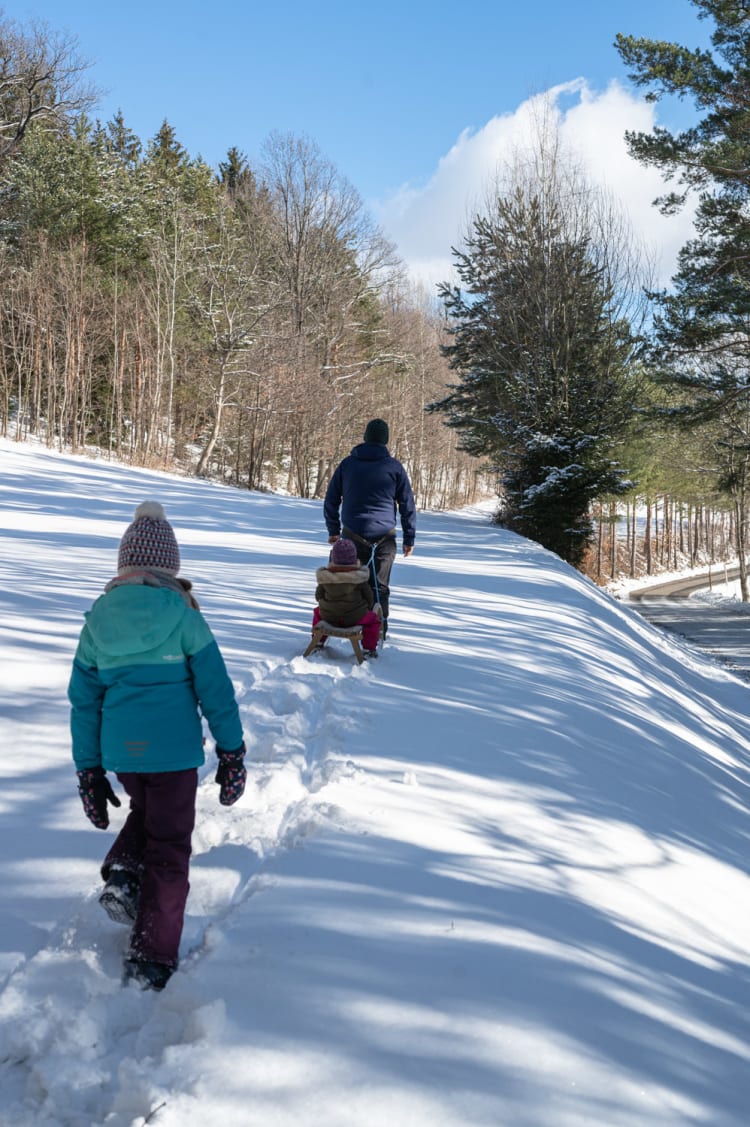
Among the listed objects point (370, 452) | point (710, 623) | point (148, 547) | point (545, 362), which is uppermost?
point (545, 362)

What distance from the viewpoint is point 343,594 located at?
6.08 metres

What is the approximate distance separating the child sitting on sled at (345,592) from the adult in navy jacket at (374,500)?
403 mm

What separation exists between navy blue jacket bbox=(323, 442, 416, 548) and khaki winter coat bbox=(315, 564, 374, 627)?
0.62 metres

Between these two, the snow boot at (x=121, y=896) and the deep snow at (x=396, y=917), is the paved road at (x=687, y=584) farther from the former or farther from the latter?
the snow boot at (x=121, y=896)

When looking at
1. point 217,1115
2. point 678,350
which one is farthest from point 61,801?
point 678,350

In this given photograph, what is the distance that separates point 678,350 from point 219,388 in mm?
17242

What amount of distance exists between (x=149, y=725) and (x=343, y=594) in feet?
12.0

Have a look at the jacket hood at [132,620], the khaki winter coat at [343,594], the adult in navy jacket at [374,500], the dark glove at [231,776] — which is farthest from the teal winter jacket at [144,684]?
the adult in navy jacket at [374,500]

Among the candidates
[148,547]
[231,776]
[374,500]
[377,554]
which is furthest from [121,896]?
[374,500]

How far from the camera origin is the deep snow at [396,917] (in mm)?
1996

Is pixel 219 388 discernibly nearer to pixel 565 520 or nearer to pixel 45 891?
pixel 565 520

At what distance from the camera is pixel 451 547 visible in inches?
666

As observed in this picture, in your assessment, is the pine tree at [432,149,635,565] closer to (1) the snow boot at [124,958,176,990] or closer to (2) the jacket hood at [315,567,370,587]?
(2) the jacket hood at [315,567,370,587]

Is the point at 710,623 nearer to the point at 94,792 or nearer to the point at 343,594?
the point at 343,594
